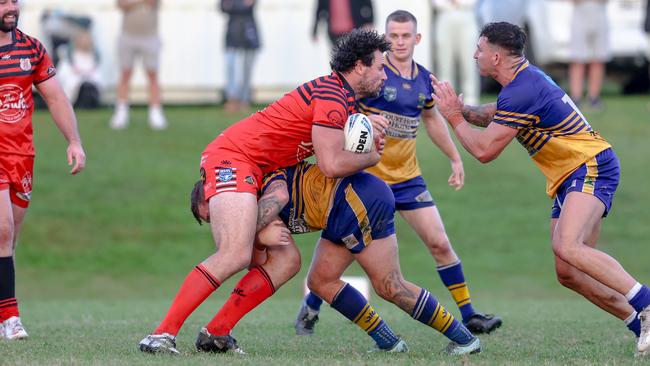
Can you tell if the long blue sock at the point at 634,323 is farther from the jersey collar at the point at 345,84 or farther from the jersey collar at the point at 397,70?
the jersey collar at the point at 397,70

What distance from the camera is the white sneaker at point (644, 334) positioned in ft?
22.6

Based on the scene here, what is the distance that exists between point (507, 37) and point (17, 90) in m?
3.37

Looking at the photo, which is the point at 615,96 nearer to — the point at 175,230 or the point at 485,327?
the point at 175,230

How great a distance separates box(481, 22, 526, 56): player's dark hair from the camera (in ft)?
24.2

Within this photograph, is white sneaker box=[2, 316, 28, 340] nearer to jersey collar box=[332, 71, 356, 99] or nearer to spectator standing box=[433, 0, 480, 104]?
jersey collar box=[332, 71, 356, 99]

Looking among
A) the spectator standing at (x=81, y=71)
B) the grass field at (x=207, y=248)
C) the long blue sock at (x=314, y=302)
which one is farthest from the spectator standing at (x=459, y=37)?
the long blue sock at (x=314, y=302)

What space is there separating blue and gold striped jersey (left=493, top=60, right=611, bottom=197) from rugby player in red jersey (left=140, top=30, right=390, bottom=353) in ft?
2.71

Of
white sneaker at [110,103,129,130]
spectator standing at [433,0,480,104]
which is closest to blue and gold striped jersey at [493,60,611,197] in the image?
spectator standing at [433,0,480,104]

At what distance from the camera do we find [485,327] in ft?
28.4

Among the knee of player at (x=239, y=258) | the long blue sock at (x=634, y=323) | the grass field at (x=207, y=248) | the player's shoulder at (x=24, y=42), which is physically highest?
the player's shoulder at (x=24, y=42)

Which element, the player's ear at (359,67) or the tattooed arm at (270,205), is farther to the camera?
the player's ear at (359,67)

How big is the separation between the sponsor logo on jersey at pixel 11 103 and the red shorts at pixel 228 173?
170cm

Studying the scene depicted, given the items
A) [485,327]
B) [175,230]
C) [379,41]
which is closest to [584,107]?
[175,230]

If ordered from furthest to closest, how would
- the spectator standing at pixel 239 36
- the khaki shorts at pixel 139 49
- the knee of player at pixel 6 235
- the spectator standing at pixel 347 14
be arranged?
the spectator standing at pixel 239 36, the spectator standing at pixel 347 14, the khaki shorts at pixel 139 49, the knee of player at pixel 6 235
